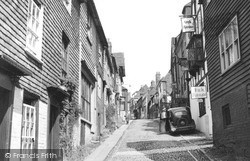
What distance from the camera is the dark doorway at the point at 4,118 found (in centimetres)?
696

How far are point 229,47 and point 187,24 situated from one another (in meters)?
14.0

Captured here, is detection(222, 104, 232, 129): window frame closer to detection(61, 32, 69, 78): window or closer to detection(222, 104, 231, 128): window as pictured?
detection(222, 104, 231, 128): window

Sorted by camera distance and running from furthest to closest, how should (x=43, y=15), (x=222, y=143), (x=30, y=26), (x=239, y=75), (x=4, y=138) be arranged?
(x=222, y=143) < (x=239, y=75) < (x=43, y=15) < (x=30, y=26) < (x=4, y=138)

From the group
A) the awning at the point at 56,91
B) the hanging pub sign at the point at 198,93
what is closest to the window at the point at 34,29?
the awning at the point at 56,91

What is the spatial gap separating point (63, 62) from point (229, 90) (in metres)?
6.34

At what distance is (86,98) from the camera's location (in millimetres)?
17422

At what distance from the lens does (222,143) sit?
1341 cm

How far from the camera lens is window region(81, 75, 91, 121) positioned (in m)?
16.4

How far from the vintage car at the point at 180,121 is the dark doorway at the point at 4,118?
1811 centimetres

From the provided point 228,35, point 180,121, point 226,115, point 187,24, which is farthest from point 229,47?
point 187,24

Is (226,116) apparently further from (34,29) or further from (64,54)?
(34,29)

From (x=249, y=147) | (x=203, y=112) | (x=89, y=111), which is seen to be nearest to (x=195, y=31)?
(x=203, y=112)

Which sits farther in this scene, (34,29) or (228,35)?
(228,35)

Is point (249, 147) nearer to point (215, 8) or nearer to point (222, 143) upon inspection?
point (222, 143)
